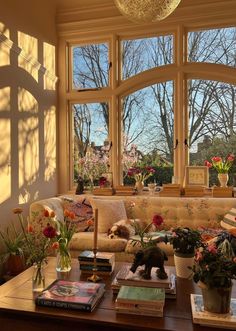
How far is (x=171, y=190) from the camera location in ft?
13.7

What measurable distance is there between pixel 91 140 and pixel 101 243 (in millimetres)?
1901

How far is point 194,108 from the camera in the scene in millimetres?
4406

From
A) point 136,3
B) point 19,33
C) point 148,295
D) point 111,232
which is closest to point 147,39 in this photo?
point 19,33

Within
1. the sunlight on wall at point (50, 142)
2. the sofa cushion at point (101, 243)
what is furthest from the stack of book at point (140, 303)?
the sunlight on wall at point (50, 142)

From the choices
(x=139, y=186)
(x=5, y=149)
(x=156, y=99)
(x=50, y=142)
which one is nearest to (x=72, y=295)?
(x=5, y=149)

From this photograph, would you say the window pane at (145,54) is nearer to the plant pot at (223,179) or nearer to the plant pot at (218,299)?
the plant pot at (223,179)

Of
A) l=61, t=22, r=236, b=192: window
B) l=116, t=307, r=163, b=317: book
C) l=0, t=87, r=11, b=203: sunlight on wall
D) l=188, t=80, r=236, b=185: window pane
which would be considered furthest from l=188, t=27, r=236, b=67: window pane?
l=116, t=307, r=163, b=317: book

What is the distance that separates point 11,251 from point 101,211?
109cm

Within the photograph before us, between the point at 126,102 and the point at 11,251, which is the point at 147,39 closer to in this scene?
the point at 126,102

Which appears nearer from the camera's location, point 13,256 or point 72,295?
point 72,295

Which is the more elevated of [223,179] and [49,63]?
[49,63]

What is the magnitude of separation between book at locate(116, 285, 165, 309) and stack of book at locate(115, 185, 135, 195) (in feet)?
8.65

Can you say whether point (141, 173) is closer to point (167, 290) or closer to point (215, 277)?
point (167, 290)

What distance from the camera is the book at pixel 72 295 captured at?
1646mm
